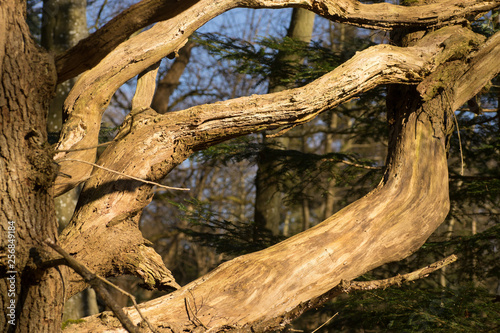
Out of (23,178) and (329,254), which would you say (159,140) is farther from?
(329,254)

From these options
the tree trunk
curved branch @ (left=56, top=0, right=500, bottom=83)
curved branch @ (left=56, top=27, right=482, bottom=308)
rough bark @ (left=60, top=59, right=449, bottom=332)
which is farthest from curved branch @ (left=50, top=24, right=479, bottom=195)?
the tree trunk

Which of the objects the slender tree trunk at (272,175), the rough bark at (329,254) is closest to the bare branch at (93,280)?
Result: the rough bark at (329,254)

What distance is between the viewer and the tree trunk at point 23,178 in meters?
1.71

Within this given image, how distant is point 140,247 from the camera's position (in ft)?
9.05

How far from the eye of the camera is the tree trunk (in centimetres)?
171

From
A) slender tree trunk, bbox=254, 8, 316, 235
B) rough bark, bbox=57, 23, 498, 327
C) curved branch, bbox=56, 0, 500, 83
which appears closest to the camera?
rough bark, bbox=57, 23, 498, 327

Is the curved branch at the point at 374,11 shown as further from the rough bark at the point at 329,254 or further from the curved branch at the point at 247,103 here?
the rough bark at the point at 329,254

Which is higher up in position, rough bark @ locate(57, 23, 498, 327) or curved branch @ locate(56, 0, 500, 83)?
curved branch @ locate(56, 0, 500, 83)

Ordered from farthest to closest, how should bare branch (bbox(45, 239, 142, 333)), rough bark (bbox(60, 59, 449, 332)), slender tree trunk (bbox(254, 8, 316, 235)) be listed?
slender tree trunk (bbox(254, 8, 316, 235)) < rough bark (bbox(60, 59, 449, 332)) < bare branch (bbox(45, 239, 142, 333))

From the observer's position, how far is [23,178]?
1.73m

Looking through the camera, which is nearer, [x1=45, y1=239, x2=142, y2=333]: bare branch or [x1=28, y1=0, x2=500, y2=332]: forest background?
[x1=45, y1=239, x2=142, y2=333]: bare branch

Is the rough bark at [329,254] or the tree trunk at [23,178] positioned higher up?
the tree trunk at [23,178]

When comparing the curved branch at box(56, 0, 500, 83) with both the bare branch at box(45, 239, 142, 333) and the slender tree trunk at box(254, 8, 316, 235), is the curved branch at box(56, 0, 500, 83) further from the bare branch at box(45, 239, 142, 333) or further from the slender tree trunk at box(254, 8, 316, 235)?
the slender tree trunk at box(254, 8, 316, 235)

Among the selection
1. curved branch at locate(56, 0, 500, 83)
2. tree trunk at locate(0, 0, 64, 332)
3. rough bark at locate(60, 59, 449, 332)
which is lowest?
rough bark at locate(60, 59, 449, 332)
